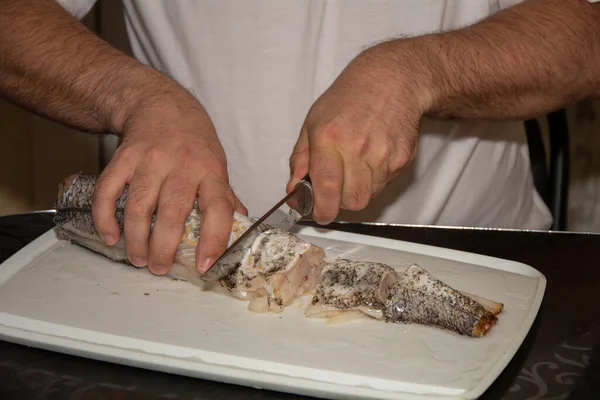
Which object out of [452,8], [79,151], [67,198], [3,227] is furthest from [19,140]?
[452,8]

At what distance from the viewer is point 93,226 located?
1.66 m

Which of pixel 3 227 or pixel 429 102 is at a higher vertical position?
pixel 429 102

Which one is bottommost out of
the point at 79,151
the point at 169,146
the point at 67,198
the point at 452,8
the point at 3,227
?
the point at 79,151

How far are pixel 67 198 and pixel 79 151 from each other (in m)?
1.30

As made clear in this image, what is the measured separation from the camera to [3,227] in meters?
1.86

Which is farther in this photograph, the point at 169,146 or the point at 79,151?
the point at 79,151

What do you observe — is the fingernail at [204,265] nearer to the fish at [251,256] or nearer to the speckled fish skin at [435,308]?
the fish at [251,256]

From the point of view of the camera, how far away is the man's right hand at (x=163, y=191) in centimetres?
154

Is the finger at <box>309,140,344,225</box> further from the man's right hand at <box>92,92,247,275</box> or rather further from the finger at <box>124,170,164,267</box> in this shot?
the finger at <box>124,170,164,267</box>

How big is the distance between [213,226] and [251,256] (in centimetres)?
8

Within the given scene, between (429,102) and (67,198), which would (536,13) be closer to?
(429,102)

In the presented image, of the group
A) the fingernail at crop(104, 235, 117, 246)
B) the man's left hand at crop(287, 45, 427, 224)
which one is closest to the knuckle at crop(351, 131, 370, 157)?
the man's left hand at crop(287, 45, 427, 224)

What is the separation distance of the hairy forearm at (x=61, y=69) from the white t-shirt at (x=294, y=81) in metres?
0.12

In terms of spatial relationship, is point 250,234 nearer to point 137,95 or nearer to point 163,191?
point 163,191
